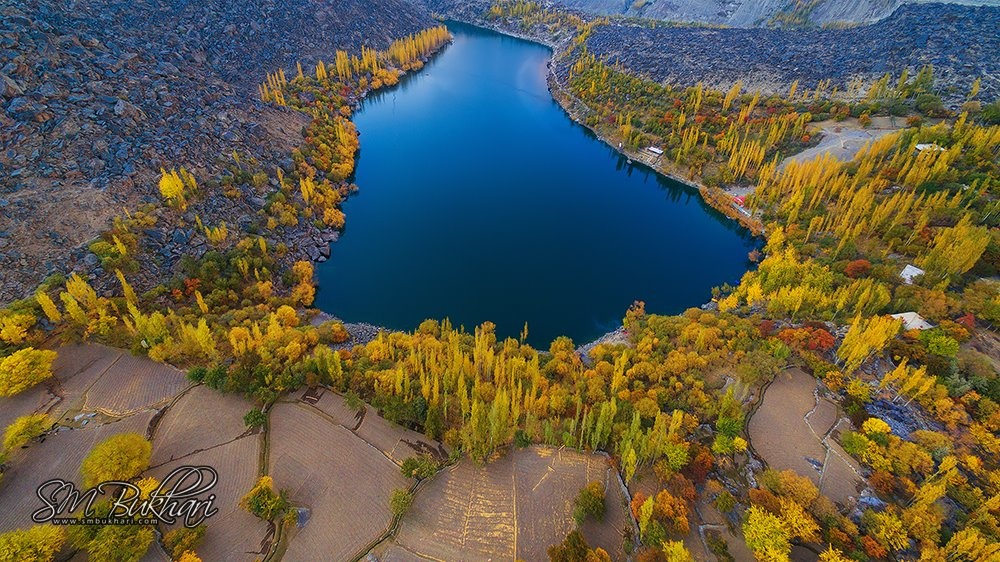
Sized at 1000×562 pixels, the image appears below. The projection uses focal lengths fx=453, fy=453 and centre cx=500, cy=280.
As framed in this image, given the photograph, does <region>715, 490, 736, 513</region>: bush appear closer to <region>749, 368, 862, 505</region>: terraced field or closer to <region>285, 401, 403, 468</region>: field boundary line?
<region>749, 368, 862, 505</region>: terraced field

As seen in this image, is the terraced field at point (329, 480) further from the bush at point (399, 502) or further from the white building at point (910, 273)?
the white building at point (910, 273)

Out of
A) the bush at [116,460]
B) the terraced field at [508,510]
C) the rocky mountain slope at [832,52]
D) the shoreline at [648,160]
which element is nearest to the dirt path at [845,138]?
the rocky mountain slope at [832,52]

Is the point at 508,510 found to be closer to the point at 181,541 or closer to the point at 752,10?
the point at 181,541

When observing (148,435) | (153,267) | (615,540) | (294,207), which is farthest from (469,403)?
(294,207)

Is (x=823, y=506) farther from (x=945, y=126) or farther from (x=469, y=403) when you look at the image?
(x=945, y=126)

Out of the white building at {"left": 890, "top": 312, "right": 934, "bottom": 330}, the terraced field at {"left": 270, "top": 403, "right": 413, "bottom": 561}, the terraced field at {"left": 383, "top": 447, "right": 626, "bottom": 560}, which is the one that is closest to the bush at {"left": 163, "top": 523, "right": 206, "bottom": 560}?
the terraced field at {"left": 270, "top": 403, "right": 413, "bottom": 561}

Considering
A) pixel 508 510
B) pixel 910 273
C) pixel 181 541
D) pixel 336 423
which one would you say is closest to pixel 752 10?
pixel 910 273
